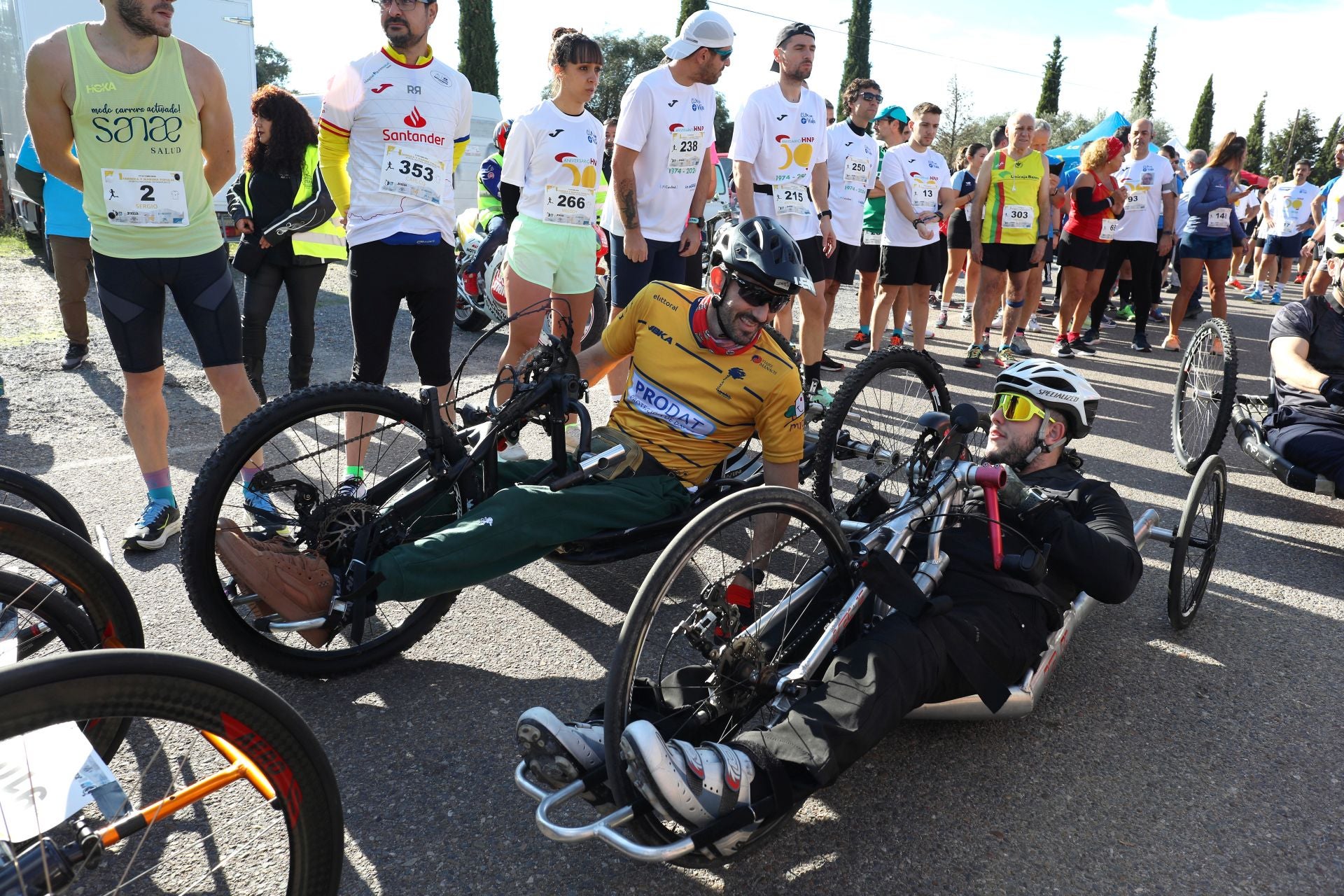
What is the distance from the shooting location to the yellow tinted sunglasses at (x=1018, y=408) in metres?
3.37

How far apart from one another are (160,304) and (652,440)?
6.85 feet

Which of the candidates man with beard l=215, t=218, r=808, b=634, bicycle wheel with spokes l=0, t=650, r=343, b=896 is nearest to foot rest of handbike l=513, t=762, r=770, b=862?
bicycle wheel with spokes l=0, t=650, r=343, b=896

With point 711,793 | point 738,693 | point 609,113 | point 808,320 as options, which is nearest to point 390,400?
point 738,693

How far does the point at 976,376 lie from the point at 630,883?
626cm

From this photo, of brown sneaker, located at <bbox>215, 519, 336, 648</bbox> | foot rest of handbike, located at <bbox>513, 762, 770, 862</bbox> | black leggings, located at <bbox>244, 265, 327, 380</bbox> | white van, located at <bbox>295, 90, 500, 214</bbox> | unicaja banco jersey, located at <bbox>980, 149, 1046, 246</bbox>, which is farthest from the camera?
white van, located at <bbox>295, 90, 500, 214</bbox>

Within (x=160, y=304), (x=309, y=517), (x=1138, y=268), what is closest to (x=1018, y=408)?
(x=309, y=517)

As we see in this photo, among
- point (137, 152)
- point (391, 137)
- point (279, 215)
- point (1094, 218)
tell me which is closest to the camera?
point (137, 152)

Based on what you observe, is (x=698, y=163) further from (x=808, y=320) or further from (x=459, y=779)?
(x=459, y=779)

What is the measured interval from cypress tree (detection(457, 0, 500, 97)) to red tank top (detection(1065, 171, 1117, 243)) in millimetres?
22399

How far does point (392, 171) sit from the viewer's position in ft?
12.9

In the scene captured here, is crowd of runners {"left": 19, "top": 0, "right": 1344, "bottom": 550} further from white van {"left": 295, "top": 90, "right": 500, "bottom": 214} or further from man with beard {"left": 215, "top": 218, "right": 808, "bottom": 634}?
white van {"left": 295, "top": 90, "right": 500, "bottom": 214}

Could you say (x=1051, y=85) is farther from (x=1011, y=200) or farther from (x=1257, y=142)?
(x=1011, y=200)

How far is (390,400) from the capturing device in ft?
9.49

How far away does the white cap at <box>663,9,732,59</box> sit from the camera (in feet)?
15.9
